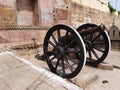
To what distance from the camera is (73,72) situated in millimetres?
3357

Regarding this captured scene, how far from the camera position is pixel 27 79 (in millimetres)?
2756

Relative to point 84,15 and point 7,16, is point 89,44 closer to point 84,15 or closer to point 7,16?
point 7,16

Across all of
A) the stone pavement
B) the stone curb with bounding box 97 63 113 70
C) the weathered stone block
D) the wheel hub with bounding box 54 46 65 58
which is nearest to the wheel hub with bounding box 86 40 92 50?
the stone curb with bounding box 97 63 113 70

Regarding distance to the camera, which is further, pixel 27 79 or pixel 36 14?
pixel 36 14

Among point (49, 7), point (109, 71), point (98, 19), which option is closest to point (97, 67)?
point (109, 71)

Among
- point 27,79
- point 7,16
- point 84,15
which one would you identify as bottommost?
point 27,79

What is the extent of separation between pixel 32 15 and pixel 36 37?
881 mm

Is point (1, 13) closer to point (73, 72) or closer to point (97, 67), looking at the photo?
point (73, 72)

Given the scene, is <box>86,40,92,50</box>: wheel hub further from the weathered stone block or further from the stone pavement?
the weathered stone block

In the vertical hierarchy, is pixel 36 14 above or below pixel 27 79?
above

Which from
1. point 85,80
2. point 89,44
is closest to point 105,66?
point 89,44

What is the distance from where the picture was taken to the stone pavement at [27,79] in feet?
8.25

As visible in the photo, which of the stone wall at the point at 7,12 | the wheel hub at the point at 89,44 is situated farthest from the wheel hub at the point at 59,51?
the stone wall at the point at 7,12

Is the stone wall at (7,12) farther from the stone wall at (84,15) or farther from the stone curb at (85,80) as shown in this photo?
the stone wall at (84,15)
